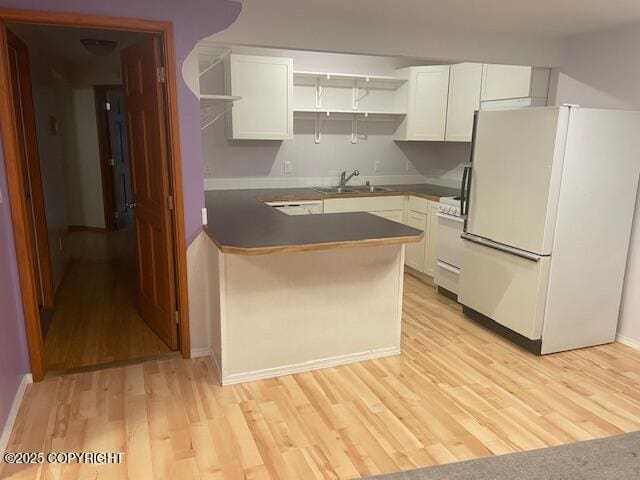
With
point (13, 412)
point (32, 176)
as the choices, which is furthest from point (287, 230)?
point (32, 176)

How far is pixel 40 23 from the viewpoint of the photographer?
2447 mm

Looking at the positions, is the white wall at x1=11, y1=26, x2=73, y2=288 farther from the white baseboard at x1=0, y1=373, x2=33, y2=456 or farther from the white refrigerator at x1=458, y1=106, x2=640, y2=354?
the white refrigerator at x1=458, y1=106, x2=640, y2=354

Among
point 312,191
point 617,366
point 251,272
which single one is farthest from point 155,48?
point 617,366

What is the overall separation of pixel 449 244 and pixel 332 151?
1750 millimetres

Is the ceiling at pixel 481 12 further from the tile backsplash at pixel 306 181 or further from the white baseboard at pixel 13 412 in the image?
the white baseboard at pixel 13 412

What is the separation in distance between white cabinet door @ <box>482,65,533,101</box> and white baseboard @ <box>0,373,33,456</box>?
13.5 feet

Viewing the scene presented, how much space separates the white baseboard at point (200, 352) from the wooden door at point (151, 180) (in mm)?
141

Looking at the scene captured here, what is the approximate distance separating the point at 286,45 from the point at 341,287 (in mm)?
1602

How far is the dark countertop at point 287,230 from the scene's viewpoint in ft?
8.23

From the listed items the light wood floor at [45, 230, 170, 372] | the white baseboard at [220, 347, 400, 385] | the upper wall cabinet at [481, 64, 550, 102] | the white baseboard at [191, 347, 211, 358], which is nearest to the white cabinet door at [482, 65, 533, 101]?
the upper wall cabinet at [481, 64, 550, 102]

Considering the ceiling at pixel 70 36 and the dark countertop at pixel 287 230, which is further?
the ceiling at pixel 70 36

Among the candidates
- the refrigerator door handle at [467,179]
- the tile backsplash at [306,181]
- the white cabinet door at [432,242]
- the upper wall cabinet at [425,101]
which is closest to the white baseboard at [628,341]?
the refrigerator door handle at [467,179]

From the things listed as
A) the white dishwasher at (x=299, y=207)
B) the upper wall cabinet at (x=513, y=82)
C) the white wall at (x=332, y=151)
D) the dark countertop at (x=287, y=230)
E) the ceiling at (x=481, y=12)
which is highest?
the ceiling at (x=481, y=12)

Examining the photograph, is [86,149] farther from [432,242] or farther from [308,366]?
[308,366]
